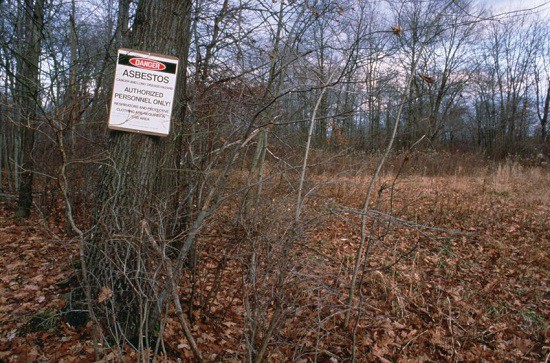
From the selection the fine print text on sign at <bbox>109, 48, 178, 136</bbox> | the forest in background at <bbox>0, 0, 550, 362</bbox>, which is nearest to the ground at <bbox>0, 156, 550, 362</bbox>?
the forest in background at <bbox>0, 0, 550, 362</bbox>

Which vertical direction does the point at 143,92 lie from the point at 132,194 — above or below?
above

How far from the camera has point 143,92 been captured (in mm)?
2346

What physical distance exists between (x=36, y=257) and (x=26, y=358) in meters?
2.40

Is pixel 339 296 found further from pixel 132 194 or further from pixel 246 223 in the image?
pixel 132 194

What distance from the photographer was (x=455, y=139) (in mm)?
26969

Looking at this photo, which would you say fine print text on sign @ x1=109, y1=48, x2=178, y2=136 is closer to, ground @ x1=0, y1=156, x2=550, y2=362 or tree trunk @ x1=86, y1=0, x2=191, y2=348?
tree trunk @ x1=86, y1=0, x2=191, y2=348

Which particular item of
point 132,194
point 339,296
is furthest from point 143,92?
point 339,296

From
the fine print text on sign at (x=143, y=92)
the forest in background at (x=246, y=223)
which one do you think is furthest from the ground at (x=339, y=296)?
the fine print text on sign at (x=143, y=92)

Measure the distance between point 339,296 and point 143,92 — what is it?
226 centimetres

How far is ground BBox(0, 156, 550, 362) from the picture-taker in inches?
91.5

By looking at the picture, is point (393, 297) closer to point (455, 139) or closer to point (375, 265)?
point (375, 265)

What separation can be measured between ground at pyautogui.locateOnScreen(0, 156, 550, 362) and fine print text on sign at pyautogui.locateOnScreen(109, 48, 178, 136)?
0.83 metres

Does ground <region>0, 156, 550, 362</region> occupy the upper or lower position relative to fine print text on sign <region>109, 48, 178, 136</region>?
lower

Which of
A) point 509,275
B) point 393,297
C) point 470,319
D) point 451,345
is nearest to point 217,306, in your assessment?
point 393,297
